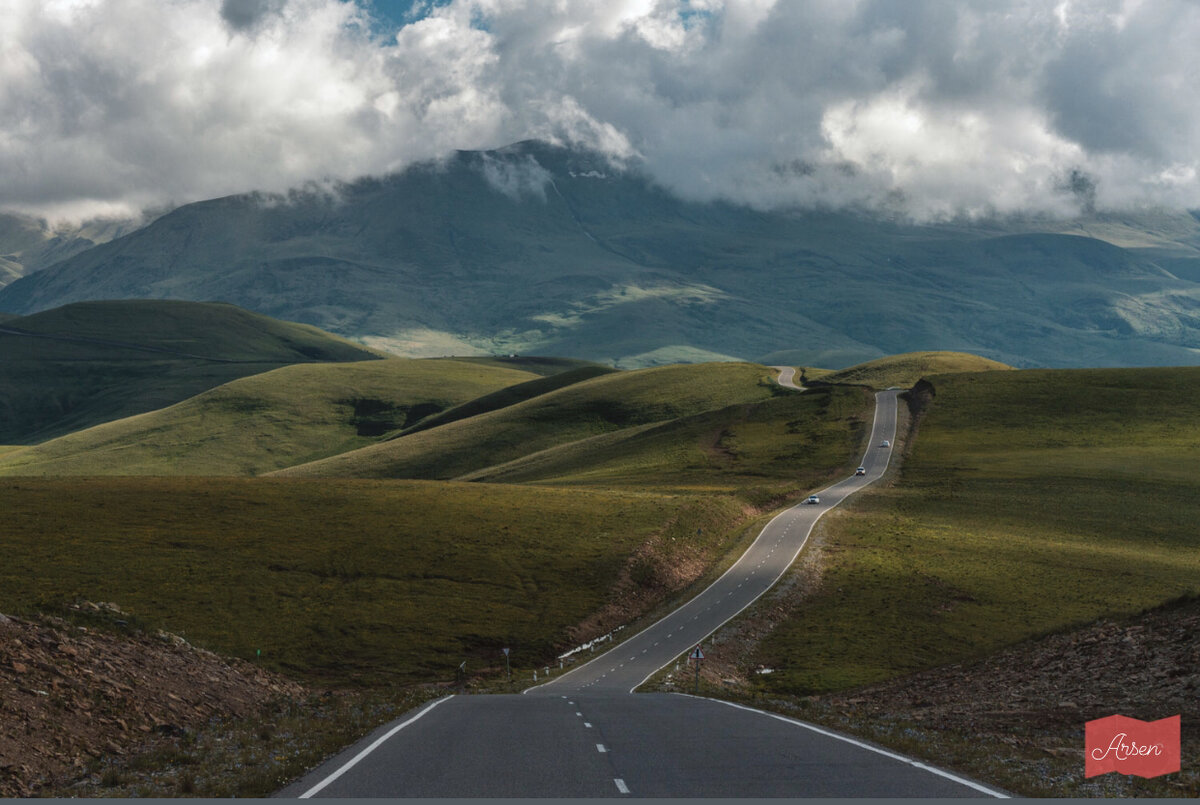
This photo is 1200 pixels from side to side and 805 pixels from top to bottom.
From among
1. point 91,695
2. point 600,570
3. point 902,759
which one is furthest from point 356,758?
point 600,570

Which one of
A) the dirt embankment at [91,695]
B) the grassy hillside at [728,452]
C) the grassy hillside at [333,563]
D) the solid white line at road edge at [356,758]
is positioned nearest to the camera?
the solid white line at road edge at [356,758]

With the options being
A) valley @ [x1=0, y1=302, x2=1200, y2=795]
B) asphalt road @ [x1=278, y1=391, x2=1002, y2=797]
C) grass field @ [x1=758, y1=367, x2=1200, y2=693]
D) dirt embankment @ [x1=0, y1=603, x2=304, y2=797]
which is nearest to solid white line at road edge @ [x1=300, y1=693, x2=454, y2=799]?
asphalt road @ [x1=278, y1=391, x2=1002, y2=797]

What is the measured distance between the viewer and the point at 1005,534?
91000 mm

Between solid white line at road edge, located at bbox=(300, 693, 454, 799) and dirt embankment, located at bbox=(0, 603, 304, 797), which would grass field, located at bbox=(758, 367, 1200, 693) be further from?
dirt embankment, located at bbox=(0, 603, 304, 797)

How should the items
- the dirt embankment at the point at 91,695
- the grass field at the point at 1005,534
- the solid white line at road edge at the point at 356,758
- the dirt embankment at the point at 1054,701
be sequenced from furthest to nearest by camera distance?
the grass field at the point at 1005,534 → the dirt embankment at the point at 91,695 → the dirt embankment at the point at 1054,701 → the solid white line at road edge at the point at 356,758

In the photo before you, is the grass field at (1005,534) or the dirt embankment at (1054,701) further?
the grass field at (1005,534)

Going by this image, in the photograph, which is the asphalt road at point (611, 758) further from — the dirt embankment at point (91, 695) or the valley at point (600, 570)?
the dirt embankment at point (91, 695)

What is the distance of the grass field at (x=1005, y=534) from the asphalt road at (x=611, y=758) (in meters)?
23.2

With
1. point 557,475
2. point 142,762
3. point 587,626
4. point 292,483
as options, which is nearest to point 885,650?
point 587,626

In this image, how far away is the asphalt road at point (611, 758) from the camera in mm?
17484

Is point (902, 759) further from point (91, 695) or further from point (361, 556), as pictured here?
point (361, 556)

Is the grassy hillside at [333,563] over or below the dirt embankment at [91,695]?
below

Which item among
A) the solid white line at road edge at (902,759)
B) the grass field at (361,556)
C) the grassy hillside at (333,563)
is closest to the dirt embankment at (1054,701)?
the solid white line at road edge at (902,759)

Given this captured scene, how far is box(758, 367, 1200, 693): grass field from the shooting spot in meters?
61.1
